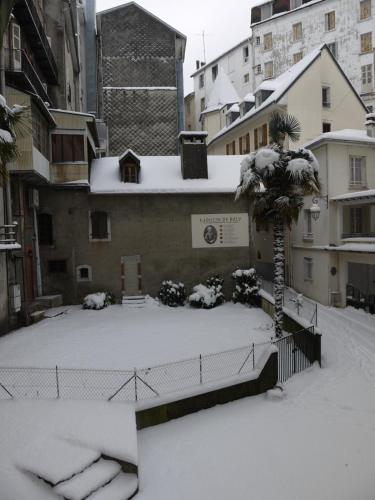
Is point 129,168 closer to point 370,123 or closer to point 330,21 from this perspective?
point 370,123

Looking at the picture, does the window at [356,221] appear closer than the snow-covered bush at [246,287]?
No

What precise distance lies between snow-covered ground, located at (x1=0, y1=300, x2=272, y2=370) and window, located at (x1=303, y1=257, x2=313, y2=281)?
203 inches

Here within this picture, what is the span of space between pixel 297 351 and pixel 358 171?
1355cm

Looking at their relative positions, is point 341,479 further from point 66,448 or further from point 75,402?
point 75,402

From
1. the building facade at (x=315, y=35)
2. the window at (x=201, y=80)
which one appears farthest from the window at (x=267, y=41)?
the window at (x=201, y=80)

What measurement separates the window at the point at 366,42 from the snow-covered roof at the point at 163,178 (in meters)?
24.6

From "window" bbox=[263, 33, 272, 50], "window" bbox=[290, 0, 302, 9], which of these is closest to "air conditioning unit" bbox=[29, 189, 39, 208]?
"window" bbox=[263, 33, 272, 50]

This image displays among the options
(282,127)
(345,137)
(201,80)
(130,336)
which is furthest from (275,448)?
(201,80)

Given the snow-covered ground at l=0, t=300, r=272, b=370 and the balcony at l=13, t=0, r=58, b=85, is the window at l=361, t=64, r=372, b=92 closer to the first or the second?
the snow-covered ground at l=0, t=300, r=272, b=370

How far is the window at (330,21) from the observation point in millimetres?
41562

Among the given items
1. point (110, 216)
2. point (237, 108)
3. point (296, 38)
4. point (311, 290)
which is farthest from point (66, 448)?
point (296, 38)

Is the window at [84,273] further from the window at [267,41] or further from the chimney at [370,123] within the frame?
the window at [267,41]

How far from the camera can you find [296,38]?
145 feet

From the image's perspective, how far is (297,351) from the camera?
1434 centimetres
